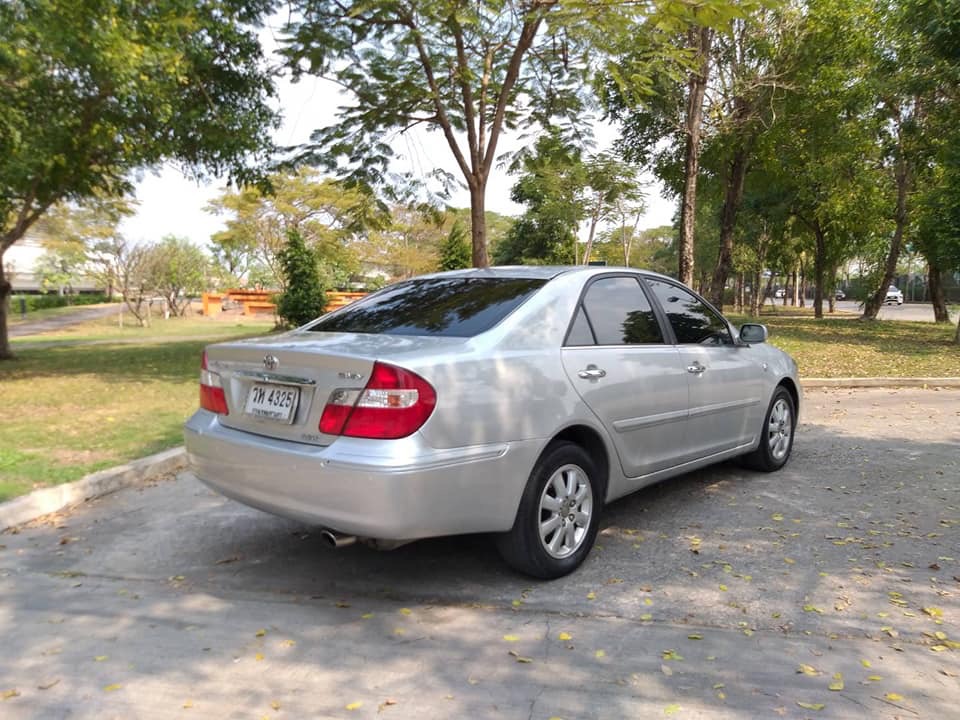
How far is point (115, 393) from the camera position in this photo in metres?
9.66

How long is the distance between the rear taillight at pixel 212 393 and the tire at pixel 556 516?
5.19 ft

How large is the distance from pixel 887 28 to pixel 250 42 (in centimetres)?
1499

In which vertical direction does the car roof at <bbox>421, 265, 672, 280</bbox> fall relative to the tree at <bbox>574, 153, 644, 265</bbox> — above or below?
below

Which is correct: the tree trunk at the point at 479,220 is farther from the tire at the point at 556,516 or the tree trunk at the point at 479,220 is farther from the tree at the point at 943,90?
the tree at the point at 943,90

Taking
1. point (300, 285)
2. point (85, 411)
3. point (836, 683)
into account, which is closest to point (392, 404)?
point (836, 683)

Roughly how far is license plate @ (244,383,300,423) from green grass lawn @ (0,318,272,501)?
8.38 feet

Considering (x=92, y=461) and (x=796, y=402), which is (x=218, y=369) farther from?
(x=796, y=402)

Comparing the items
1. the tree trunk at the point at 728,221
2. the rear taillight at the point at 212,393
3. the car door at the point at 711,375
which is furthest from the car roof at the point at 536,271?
the tree trunk at the point at 728,221

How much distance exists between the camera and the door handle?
3.83m

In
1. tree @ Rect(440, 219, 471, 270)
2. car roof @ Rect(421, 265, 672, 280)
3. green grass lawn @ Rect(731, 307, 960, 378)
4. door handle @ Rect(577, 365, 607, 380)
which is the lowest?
green grass lawn @ Rect(731, 307, 960, 378)

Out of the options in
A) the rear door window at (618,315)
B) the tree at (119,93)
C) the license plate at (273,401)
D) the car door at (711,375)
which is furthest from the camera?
the tree at (119,93)

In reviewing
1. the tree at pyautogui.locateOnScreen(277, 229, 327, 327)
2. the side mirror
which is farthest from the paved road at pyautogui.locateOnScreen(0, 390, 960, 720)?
the tree at pyautogui.locateOnScreen(277, 229, 327, 327)

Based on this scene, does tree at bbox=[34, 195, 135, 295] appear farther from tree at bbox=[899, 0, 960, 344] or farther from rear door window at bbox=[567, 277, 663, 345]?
rear door window at bbox=[567, 277, 663, 345]

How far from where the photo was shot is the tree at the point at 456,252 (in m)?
32.9
